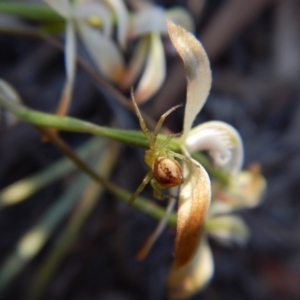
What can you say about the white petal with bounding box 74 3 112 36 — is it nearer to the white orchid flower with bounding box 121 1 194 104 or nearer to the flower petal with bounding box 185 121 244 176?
the white orchid flower with bounding box 121 1 194 104

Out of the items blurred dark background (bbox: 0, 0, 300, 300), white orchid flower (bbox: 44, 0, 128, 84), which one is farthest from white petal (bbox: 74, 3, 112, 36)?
blurred dark background (bbox: 0, 0, 300, 300)

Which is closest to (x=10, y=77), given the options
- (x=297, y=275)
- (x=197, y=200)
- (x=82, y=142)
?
(x=82, y=142)

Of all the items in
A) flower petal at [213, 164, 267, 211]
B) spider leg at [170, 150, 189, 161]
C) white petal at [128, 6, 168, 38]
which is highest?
spider leg at [170, 150, 189, 161]

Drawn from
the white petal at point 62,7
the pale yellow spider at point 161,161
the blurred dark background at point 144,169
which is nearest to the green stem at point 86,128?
the pale yellow spider at point 161,161

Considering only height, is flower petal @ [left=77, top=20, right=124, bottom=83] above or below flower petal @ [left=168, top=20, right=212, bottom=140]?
below

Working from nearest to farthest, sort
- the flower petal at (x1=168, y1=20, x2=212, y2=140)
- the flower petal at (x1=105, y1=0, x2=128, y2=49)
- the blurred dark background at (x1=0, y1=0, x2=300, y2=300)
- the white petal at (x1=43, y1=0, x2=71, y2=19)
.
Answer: the flower petal at (x1=168, y1=20, x2=212, y2=140), the white petal at (x1=43, y1=0, x2=71, y2=19), the flower petal at (x1=105, y1=0, x2=128, y2=49), the blurred dark background at (x1=0, y1=0, x2=300, y2=300)

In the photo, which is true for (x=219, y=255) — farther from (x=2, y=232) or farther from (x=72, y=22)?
(x=72, y=22)

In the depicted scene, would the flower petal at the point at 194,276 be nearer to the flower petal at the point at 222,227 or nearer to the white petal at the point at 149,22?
the flower petal at the point at 222,227
